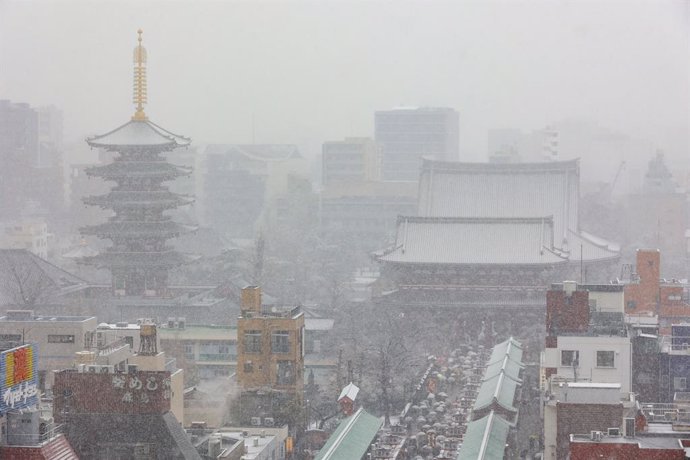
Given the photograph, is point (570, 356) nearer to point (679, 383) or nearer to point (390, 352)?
point (679, 383)

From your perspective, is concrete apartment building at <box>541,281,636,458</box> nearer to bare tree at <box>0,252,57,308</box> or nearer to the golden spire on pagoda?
bare tree at <box>0,252,57,308</box>

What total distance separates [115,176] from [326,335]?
4.90m

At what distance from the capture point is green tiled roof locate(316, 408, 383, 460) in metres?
11.0

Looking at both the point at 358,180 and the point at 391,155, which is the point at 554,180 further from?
the point at 391,155

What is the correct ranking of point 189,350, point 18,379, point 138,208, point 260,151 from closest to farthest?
point 18,379 < point 189,350 < point 138,208 < point 260,151

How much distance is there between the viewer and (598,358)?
11.6 metres

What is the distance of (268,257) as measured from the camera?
93.8 feet

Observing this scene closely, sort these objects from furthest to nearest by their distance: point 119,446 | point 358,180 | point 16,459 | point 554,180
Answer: point 358,180 < point 554,180 < point 119,446 < point 16,459

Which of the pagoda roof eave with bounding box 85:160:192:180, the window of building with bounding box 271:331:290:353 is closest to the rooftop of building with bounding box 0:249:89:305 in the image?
the pagoda roof eave with bounding box 85:160:192:180

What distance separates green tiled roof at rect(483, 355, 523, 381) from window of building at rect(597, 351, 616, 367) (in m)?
2.67

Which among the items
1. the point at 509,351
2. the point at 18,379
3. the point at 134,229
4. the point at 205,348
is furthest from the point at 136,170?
the point at 18,379

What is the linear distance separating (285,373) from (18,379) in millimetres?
5860

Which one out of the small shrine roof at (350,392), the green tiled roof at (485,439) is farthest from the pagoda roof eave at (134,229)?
the green tiled roof at (485,439)

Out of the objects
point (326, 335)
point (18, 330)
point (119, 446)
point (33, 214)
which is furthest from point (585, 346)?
point (33, 214)
